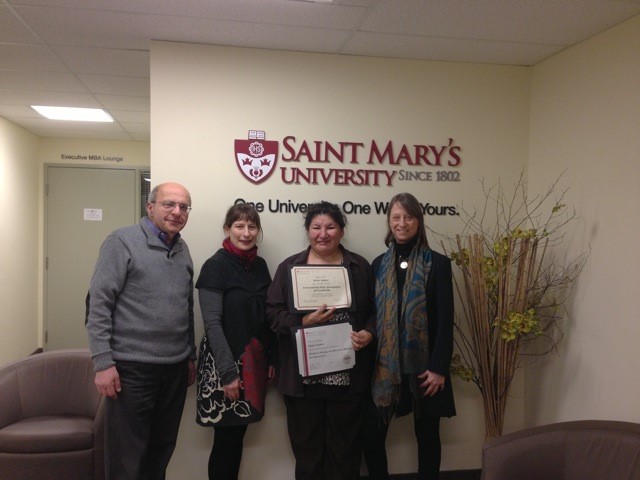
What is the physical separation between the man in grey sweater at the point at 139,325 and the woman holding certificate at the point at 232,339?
0.51 feet

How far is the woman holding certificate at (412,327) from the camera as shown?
2420 millimetres

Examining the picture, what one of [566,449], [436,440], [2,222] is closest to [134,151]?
[2,222]

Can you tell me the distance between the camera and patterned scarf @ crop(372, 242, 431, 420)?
241cm

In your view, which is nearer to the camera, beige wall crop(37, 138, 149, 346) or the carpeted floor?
the carpeted floor

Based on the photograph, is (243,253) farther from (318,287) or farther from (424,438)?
(424,438)

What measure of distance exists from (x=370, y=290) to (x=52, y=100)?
318 cm

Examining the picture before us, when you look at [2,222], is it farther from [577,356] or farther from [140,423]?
[577,356]

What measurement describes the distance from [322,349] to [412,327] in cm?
43

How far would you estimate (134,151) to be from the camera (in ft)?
19.7

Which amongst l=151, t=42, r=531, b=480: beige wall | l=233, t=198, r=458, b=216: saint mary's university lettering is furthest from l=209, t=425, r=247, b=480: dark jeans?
l=233, t=198, r=458, b=216: saint mary's university lettering

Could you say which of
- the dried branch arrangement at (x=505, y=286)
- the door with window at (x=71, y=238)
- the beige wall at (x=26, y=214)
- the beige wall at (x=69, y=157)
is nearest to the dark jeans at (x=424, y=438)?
the dried branch arrangement at (x=505, y=286)

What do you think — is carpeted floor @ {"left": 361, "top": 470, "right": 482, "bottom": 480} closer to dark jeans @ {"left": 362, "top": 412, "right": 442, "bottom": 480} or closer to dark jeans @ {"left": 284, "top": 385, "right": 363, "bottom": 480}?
dark jeans @ {"left": 362, "top": 412, "right": 442, "bottom": 480}

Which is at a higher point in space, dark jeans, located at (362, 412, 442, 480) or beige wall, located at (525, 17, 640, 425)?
beige wall, located at (525, 17, 640, 425)

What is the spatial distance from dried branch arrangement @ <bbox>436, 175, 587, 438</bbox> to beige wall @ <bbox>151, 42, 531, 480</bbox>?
0.66ft
